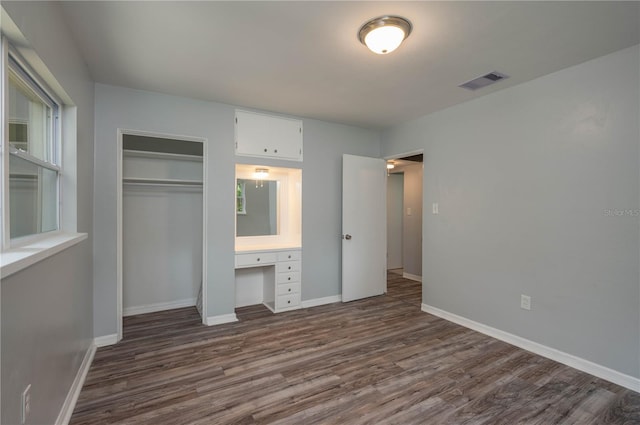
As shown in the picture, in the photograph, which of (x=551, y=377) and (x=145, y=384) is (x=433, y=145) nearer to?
(x=551, y=377)

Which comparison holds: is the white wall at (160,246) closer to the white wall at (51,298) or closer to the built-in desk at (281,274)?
the built-in desk at (281,274)

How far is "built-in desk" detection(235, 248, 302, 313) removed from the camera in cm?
364

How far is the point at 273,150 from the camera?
3.68m

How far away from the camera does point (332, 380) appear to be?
2.23 metres

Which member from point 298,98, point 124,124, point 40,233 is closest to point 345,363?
point 40,233

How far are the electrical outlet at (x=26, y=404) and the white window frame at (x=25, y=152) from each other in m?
0.60

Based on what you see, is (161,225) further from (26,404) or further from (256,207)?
(26,404)

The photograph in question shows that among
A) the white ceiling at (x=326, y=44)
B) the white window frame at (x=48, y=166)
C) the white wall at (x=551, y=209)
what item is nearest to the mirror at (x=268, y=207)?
the white ceiling at (x=326, y=44)

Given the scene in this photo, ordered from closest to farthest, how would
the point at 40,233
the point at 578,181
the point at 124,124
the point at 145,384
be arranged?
1. the point at 40,233
2. the point at 145,384
3. the point at 578,181
4. the point at 124,124

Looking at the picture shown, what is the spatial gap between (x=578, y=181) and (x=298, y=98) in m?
2.62

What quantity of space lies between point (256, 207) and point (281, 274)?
3.14 ft

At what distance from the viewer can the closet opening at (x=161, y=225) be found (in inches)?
139

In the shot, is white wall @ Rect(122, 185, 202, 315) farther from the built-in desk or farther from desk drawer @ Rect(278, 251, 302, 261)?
desk drawer @ Rect(278, 251, 302, 261)

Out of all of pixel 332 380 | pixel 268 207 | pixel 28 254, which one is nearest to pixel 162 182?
pixel 268 207
